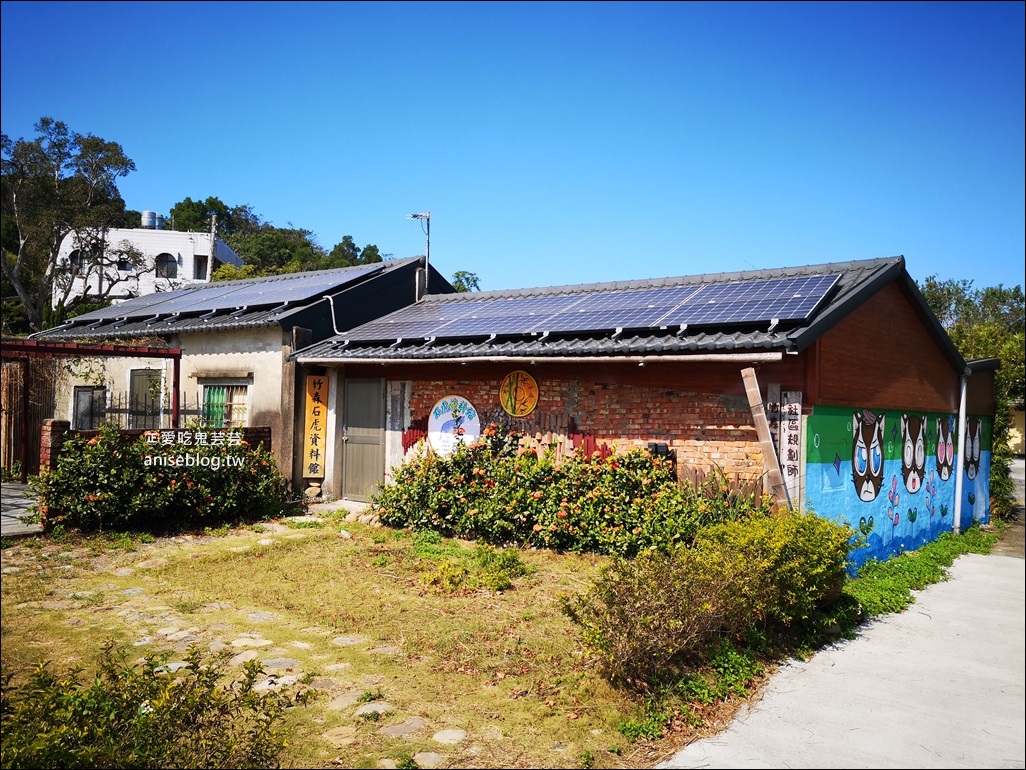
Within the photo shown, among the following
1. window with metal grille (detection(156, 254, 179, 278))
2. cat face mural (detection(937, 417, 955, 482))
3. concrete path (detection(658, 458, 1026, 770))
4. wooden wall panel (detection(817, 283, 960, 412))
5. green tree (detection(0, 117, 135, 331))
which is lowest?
concrete path (detection(658, 458, 1026, 770))

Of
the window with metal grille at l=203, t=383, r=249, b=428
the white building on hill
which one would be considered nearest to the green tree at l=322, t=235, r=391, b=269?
the white building on hill

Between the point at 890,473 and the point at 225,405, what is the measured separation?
38.1ft

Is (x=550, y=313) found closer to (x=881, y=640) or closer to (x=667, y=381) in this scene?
(x=667, y=381)

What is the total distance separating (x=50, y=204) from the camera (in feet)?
69.7

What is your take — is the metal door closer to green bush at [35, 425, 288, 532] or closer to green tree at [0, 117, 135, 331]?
green bush at [35, 425, 288, 532]

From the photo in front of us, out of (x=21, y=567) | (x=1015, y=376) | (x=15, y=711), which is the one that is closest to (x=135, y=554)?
(x=21, y=567)

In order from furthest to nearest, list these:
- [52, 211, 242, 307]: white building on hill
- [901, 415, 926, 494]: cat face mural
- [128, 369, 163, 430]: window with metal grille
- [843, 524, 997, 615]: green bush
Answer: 1. [52, 211, 242, 307]: white building on hill
2. [128, 369, 163, 430]: window with metal grille
3. [901, 415, 926, 494]: cat face mural
4. [843, 524, 997, 615]: green bush

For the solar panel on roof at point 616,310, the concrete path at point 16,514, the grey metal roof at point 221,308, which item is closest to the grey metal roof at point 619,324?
the solar panel on roof at point 616,310

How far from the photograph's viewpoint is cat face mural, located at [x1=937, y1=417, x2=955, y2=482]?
13.0 m

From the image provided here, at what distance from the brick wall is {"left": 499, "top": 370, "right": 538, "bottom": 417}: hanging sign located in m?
0.11

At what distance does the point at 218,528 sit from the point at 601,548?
5734 mm

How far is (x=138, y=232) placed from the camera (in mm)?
38125

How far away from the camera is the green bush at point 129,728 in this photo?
3207mm

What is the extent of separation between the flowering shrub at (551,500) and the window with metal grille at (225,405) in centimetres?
404
